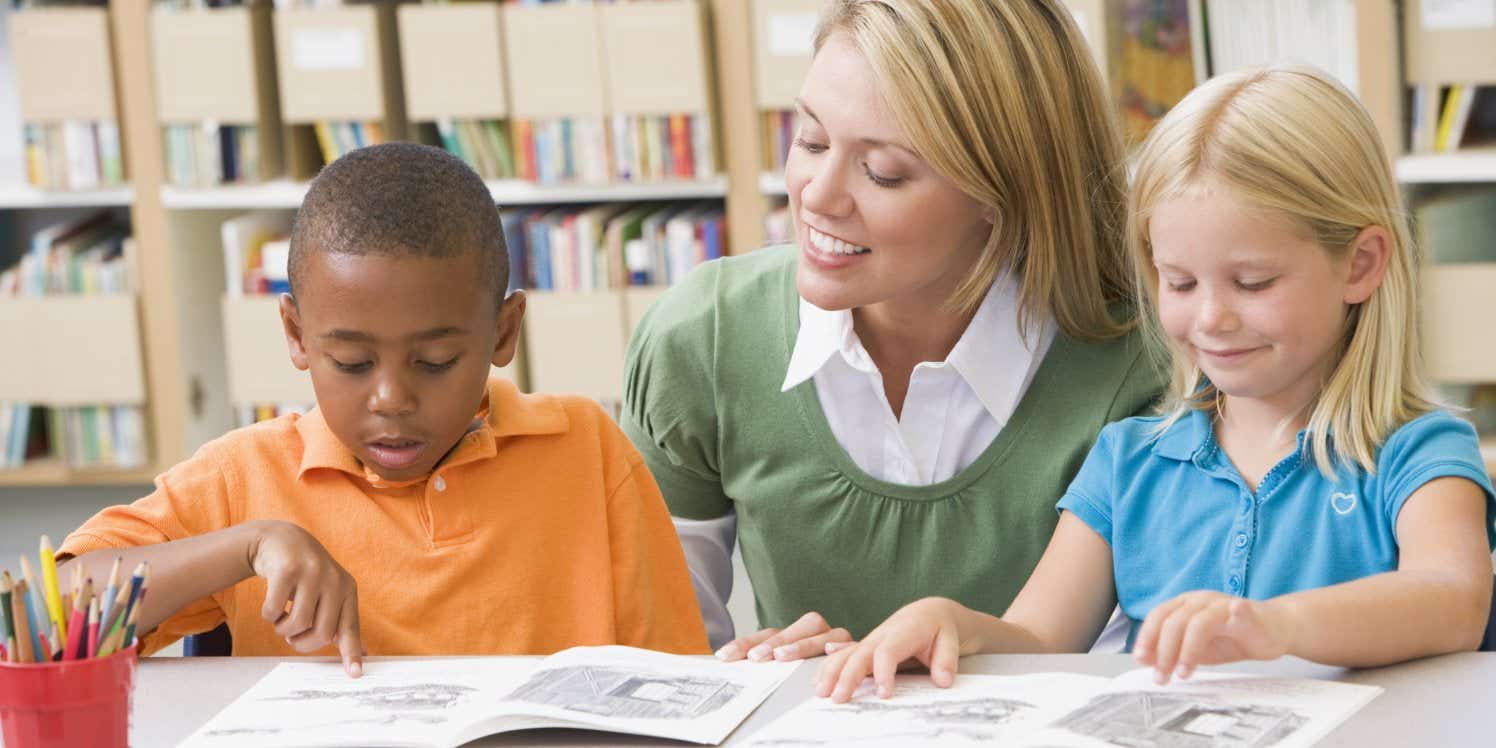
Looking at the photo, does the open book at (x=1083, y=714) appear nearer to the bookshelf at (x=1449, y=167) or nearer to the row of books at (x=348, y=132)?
the bookshelf at (x=1449, y=167)

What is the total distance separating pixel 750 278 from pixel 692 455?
17cm

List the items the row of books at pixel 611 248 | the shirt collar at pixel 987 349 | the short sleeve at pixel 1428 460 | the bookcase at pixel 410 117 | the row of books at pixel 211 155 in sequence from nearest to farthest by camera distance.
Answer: the short sleeve at pixel 1428 460 → the shirt collar at pixel 987 349 → the bookcase at pixel 410 117 → the row of books at pixel 611 248 → the row of books at pixel 211 155

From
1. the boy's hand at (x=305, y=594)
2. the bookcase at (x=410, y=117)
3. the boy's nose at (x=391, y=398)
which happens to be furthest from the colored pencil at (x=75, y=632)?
the bookcase at (x=410, y=117)

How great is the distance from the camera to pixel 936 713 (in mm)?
1031

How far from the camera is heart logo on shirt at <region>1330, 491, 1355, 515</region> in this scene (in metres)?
1.26

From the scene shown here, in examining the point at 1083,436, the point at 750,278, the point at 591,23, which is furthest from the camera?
the point at 591,23

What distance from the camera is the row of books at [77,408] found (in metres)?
3.39

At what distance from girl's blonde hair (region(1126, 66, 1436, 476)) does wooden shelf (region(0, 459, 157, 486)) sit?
2.65 m

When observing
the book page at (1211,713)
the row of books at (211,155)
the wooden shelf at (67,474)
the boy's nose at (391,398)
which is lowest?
the wooden shelf at (67,474)

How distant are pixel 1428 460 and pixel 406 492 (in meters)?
0.73

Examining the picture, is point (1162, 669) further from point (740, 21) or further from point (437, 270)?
point (740, 21)

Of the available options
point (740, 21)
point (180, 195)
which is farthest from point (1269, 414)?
point (180, 195)

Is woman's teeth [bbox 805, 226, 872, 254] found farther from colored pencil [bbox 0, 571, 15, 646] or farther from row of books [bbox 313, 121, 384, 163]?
row of books [bbox 313, 121, 384, 163]

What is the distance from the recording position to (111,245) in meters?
3.46
